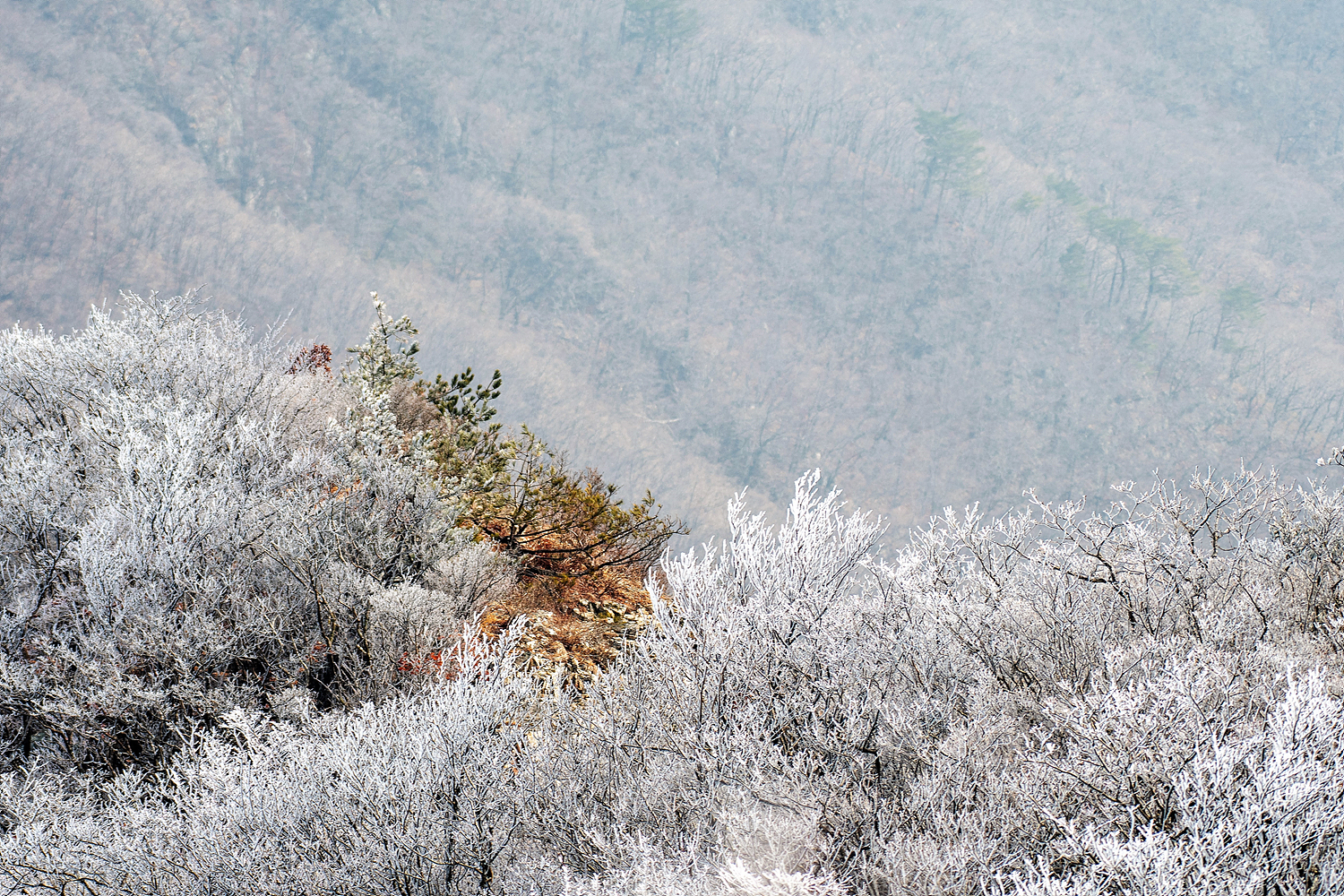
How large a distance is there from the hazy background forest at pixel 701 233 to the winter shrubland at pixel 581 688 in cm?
7663

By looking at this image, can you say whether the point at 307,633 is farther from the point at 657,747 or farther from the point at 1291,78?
the point at 1291,78

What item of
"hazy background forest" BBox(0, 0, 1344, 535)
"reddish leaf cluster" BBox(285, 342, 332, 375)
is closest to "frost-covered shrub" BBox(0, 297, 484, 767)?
"reddish leaf cluster" BBox(285, 342, 332, 375)

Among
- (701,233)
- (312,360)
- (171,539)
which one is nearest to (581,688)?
(171,539)

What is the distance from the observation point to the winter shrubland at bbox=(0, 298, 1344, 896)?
5152mm

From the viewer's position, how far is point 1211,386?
345 feet

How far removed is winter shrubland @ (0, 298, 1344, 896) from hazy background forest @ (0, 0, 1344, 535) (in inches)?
3017

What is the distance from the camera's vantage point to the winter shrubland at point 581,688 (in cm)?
515

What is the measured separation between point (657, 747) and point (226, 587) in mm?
4450

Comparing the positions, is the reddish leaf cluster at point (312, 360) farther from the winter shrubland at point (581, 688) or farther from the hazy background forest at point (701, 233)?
the hazy background forest at point (701, 233)

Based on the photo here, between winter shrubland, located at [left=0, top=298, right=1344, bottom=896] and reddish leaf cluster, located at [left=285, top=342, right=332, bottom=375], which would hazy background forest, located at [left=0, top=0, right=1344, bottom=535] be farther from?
winter shrubland, located at [left=0, top=298, right=1344, bottom=896]

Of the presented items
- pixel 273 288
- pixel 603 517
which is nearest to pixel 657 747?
pixel 603 517

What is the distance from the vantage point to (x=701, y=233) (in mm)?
113125

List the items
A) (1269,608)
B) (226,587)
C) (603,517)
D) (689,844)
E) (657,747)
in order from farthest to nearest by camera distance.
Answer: (603,517), (1269,608), (226,587), (657,747), (689,844)

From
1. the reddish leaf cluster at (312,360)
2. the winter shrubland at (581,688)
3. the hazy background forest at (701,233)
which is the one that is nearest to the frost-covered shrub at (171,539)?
the winter shrubland at (581,688)
